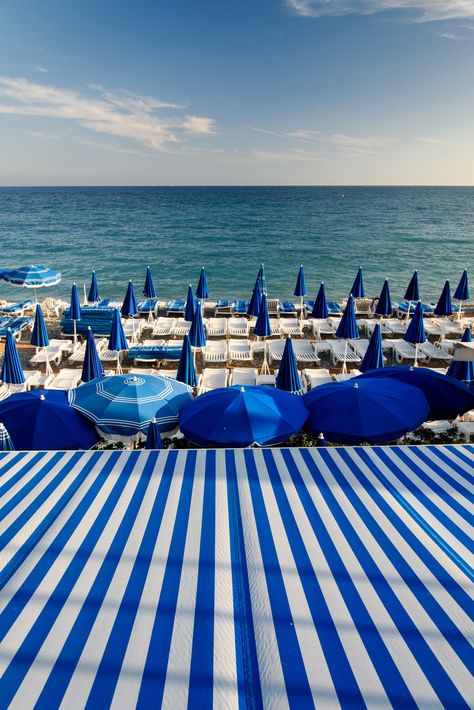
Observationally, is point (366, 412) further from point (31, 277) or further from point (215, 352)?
point (31, 277)

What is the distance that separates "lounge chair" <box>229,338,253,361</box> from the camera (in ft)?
40.4

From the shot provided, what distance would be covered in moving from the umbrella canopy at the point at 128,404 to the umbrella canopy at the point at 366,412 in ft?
7.59

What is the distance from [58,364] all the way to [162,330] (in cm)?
359

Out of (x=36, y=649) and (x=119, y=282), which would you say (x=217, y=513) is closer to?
(x=36, y=649)

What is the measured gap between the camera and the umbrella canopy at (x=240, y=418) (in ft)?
21.0

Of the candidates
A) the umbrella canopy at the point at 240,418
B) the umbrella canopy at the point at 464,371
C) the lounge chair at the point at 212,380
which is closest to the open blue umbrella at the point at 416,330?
the umbrella canopy at the point at 464,371

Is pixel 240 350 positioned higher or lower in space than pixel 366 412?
lower

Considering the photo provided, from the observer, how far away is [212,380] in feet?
33.7

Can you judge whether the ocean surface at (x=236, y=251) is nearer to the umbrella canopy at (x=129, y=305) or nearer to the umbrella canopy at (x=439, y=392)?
the umbrella canopy at (x=129, y=305)

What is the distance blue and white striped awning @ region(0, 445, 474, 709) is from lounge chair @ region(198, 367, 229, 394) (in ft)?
18.6

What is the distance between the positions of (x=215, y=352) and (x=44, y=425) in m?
6.40

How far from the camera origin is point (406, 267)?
3225cm

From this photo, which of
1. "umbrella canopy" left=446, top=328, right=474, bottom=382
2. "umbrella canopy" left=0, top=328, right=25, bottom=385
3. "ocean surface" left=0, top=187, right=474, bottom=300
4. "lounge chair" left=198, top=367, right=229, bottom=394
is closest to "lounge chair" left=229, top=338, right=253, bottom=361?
"lounge chair" left=198, top=367, right=229, bottom=394

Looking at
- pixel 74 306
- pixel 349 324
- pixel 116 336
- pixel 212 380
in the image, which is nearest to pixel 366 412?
pixel 349 324
